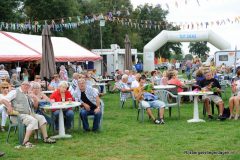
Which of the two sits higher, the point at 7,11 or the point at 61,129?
the point at 7,11

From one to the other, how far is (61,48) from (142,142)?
13841 millimetres

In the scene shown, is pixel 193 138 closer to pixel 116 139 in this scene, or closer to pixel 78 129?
pixel 116 139

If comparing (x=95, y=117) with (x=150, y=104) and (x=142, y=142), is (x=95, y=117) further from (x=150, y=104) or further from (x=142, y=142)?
(x=150, y=104)

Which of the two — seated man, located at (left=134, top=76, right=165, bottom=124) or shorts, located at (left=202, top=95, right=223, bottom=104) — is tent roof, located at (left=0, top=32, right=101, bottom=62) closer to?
seated man, located at (left=134, top=76, right=165, bottom=124)

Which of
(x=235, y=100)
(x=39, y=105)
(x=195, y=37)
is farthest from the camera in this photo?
(x=195, y=37)

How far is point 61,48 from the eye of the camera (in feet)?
65.7

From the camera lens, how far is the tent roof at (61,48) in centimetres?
1813

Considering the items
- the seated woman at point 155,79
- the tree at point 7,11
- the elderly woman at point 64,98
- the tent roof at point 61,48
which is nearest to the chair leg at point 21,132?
the elderly woman at point 64,98

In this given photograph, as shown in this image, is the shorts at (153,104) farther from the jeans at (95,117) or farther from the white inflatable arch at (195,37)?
the white inflatable arch at (195,37)

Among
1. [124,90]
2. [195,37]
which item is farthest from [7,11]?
[124,90]

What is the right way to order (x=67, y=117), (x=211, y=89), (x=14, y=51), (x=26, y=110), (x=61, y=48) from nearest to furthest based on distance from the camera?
(x=26, y=110) → (x=67, y=117) → (x=211, y=89) → (x=14, y=51) → (x=61, y=48)

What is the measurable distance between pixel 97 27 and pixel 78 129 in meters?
38.5

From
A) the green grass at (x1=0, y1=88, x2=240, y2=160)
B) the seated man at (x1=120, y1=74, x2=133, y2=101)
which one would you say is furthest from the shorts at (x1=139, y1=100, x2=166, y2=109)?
the seated man at (x1=120, y1=74, x2=133, y2=101)

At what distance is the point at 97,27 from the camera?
46.2 meters
